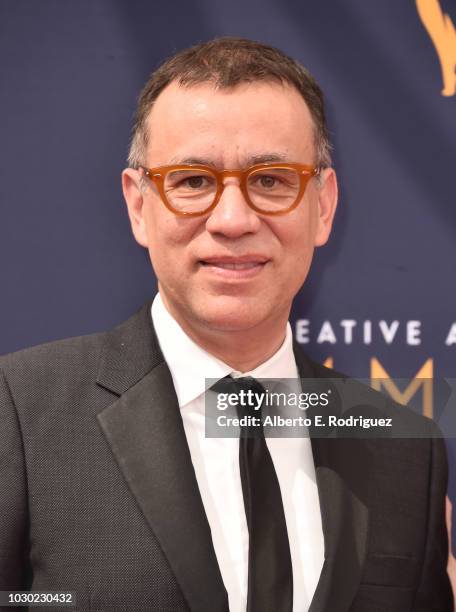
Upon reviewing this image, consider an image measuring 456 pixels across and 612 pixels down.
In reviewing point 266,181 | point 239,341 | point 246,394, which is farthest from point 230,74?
point 246,394

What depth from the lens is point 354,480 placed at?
1.79 metres

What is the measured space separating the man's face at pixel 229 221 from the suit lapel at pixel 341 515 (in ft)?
1.11

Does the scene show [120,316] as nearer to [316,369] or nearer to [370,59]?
[316,369]

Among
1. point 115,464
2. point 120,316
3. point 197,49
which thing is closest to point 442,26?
point 197,49

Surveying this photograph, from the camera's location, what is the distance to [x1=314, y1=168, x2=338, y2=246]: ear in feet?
6.17

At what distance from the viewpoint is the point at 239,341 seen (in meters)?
1.77

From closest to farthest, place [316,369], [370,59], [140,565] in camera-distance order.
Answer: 1. [140,565]
2. [316,369]
3. [370,59]

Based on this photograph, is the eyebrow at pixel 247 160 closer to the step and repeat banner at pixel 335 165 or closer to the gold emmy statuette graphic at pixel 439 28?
the step and repeat banner at pixel 335 165

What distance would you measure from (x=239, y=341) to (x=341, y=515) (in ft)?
1.40

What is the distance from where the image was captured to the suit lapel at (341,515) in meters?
1.64

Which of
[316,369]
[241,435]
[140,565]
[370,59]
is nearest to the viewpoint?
[140,565]

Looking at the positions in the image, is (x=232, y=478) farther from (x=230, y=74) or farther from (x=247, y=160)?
(x=230, y=74)

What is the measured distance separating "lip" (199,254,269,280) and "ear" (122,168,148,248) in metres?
0.21

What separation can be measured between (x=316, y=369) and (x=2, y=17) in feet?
4.07
